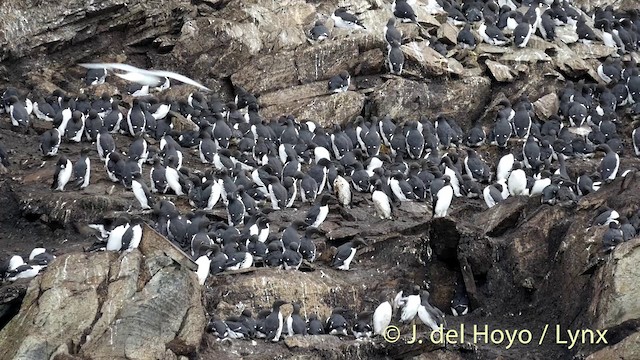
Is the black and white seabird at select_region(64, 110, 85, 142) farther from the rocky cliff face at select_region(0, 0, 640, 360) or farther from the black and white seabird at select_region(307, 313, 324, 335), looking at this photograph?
the black and white seabird at select_region(307, 313, 324, 335)

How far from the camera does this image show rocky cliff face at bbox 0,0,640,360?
20.4m

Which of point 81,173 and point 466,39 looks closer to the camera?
point 81,173

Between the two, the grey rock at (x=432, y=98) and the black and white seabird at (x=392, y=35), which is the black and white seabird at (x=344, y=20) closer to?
the black and white seabird at (x=392, y=35)

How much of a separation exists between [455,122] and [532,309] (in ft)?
29.3

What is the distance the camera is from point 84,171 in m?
25.9

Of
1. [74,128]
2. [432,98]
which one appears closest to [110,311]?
[74,128]

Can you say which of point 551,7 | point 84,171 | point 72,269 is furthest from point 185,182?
point 551,7

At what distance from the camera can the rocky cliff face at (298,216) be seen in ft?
67.1

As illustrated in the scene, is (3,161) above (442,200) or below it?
above

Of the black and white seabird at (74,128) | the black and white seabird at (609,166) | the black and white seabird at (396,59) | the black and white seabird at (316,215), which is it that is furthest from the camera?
the black and white seabird at (396,59)

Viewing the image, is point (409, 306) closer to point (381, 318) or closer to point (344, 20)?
point (381, 318)

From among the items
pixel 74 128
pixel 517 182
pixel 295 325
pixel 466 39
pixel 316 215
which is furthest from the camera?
pixel 466 39

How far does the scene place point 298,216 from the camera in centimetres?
2609

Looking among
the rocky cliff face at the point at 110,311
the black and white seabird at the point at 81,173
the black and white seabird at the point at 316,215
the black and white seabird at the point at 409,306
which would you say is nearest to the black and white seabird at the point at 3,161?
the black and white seabird at the point at 81,173
